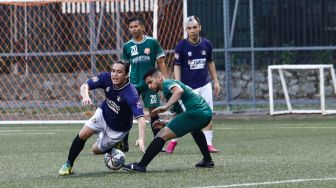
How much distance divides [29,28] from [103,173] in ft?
43.9

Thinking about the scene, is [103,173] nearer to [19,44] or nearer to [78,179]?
[78,179]

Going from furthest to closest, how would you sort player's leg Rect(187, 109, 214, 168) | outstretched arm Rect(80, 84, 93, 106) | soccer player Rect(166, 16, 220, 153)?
soccer player Rect(166, 16, 220, 153), player's leg Rect(187, 109, 214, 168), outstretched arm Rect(80, 84, 93, 106)

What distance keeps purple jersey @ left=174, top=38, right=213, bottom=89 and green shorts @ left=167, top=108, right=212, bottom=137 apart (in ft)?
10.6

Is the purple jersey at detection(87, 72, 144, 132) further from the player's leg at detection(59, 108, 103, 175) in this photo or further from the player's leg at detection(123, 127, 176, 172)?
the player's leg at detection(123, 127, 176, 172)

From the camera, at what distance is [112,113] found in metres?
12.2

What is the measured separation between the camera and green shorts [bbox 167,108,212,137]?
39.3 ft

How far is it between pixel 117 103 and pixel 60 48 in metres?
12.6

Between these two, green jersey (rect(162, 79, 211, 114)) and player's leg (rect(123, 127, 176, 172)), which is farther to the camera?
green jersey (rect(162, 79, 211, 114))

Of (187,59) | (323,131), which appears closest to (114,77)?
(187,59)

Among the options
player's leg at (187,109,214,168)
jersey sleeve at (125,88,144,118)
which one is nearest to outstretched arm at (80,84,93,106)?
jersey sleeve at (125,88,144,118)

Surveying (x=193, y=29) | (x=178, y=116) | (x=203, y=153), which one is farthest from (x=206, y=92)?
(x=178, y=116)

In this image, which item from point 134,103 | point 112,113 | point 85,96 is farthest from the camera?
point 112,113

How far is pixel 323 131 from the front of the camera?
18.1 metres

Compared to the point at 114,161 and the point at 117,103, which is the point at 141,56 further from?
the point at 114,161
